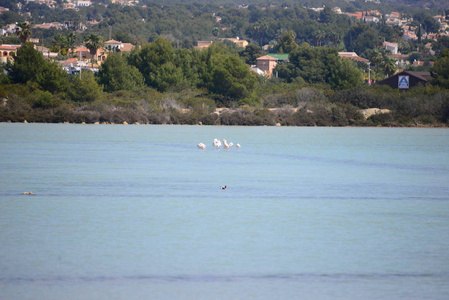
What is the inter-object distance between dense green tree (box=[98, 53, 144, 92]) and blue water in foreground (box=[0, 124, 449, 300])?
121 feet

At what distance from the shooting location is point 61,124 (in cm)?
4934

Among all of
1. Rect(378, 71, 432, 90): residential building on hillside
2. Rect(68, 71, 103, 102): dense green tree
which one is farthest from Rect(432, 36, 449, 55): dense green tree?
Rect(68, 71, 103, 102): dense green tree

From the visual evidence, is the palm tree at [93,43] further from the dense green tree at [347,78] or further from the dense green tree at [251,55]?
the dense green tree at [251,55]

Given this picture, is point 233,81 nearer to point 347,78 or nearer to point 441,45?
point 347,78

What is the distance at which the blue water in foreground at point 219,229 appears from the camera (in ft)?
29.6

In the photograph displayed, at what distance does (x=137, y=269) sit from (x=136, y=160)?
15.2 metres

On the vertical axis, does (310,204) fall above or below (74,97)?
above

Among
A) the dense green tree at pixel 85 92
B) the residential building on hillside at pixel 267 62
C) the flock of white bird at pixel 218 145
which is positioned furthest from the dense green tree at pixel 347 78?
the residential building on hillside at pixel 267 62

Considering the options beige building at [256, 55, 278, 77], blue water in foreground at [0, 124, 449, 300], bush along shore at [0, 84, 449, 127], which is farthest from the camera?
beige building at [256, 55, 278, 77]

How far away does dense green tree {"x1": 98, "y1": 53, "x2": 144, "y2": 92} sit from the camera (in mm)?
61562

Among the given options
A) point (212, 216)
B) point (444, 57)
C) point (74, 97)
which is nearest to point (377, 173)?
point (212, 216)

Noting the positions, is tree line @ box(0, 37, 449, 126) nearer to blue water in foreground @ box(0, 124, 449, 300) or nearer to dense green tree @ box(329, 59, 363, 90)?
dense green tree @ box(329, 59, 363, 90)

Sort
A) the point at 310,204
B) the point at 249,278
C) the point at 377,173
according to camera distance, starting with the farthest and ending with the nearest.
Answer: the point at 377,173 < the point at 310,204 < the point at 249,278

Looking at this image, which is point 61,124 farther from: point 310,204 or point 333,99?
point 310,204
